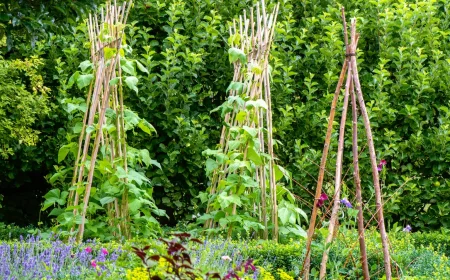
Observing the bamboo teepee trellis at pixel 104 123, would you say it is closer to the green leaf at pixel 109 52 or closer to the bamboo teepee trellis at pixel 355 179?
the green leaf at pixel 109 52

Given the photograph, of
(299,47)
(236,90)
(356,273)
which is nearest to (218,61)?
(299,47)

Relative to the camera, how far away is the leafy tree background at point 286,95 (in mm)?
7750

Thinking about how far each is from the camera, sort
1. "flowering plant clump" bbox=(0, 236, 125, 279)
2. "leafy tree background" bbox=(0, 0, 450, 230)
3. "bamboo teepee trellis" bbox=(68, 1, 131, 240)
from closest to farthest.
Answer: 1. "flowering plant clump" bbox=(0, 236, 125, 279)
2. "bamboo teepee trellis" bbox=(68, 1, 131, 240)
3. "leafy tree background" bbox=(0, 0, 450, 230)

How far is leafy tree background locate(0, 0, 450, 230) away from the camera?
305 inches

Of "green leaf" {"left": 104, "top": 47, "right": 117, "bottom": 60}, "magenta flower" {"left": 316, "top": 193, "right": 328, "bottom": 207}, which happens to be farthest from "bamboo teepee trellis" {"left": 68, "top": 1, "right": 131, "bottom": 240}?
"magenta flower" {"left": 316, "top": 193, "right": 328, "bottom": 207}

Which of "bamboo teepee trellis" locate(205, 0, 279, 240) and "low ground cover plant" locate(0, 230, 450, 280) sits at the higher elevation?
"bamboo teepee trellis" locate(205, 0, 279, 240)

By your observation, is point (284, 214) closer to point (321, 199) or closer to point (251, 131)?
point (251, 131)

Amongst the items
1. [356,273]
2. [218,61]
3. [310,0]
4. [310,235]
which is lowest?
[356,273]

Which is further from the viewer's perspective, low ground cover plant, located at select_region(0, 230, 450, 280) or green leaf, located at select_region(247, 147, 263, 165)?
green leaf, located at select_region(247, 147, 263, 165)

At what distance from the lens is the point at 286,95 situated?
7.99m

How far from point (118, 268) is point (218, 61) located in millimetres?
3994

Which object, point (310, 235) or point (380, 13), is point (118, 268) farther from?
point (380, 13)

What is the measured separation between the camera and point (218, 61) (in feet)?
26.4

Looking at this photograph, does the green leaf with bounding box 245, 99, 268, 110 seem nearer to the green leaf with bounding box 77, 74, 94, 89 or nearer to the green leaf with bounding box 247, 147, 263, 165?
the green leaf with bounding box 247, 147, 263, 165
